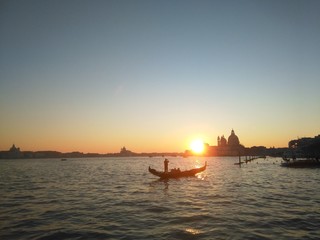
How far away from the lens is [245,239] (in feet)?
46.8

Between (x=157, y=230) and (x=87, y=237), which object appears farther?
(x=157, y=230)

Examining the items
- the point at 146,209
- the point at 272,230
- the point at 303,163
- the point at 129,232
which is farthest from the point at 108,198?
the point at 303,163

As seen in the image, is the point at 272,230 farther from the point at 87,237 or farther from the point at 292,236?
the point at 87,237

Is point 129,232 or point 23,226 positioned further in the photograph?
point 23,226

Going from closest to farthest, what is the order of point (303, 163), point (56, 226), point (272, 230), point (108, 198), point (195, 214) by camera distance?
point (272, 230) < point (56, 226) < point (195, 214) < point (108, 198) < point (303, 163)

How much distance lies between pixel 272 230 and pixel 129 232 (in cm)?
852

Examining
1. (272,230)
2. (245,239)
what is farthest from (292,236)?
(245,239)

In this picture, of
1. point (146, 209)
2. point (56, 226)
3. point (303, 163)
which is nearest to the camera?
point (56, 226)

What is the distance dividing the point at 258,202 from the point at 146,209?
429 inches

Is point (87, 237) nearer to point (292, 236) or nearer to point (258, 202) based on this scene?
point (292, 236)

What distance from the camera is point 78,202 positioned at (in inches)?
1064

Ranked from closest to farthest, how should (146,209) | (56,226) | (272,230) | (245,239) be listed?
(245,239), (272,230), (56,226), (146,209)

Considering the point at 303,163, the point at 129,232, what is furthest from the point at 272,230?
the point at 303,163

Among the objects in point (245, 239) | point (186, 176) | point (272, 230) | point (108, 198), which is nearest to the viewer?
point (245, 239)
